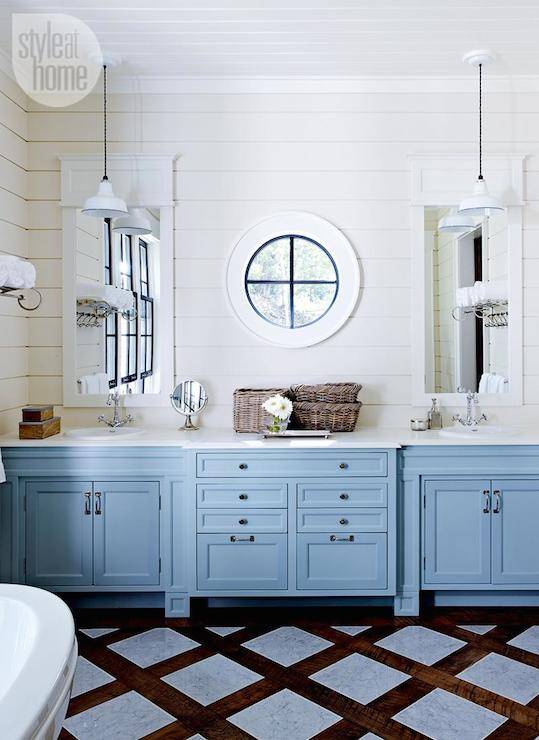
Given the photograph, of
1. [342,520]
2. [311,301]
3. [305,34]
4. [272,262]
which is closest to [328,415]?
[342,520]

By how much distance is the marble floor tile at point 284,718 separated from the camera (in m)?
2.27

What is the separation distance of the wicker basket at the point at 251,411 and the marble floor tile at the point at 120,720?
1408mm

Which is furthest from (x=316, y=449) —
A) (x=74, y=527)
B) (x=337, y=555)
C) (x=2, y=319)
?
(x=2, y=319)

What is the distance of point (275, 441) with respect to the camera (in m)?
3.23

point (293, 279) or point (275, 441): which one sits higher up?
point (293, 279)

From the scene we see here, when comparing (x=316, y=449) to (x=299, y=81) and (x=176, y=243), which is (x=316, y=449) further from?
(x=299, y=81)

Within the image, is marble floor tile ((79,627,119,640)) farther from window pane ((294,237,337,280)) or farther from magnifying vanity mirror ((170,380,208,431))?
window pane ((294,237,337,280))

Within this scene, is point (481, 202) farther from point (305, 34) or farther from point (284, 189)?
point (305, 34)

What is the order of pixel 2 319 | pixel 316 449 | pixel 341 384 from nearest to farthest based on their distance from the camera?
pixel 316 449, pixel 2 319, pixel 341 384

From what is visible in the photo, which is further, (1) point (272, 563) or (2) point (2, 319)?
(2) point (2, 319)

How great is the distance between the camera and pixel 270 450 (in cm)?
315

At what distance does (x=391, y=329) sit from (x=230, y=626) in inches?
69.8

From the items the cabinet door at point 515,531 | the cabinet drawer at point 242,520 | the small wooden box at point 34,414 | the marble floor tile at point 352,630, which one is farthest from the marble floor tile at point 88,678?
the cabinet door at point 515,531

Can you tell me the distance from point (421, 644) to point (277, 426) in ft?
3.93
